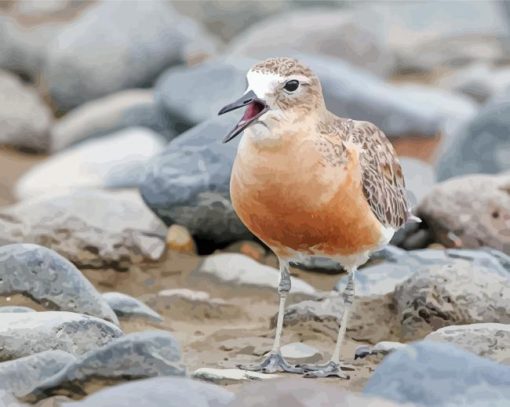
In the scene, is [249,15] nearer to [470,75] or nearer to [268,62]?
[470,75]

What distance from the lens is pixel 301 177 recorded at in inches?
200

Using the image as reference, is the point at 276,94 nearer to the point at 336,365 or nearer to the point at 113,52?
the point at 336,365

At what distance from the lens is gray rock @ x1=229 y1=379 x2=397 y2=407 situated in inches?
169

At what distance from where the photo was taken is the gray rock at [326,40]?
596 inches

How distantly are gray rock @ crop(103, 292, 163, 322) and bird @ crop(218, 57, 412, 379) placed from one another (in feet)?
3.66

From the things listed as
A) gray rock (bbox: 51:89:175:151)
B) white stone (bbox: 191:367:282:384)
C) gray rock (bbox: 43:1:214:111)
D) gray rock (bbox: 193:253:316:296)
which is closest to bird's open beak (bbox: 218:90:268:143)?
white stone (bbox: 191:367:282:384)

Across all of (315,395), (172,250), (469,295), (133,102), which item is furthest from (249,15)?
(315,395)

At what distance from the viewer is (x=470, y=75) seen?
635 inches

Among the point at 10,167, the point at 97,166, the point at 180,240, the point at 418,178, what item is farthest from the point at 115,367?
the point at 10,167

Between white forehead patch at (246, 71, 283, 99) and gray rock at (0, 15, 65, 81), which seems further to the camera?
gray rock at (0, 15, 65, 81)

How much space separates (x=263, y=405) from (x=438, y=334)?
1298 millimetres

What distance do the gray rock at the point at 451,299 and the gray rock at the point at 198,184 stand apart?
5.82ft

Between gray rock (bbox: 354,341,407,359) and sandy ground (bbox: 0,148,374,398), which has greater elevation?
gray rock (bbox: 354,341,407,359)

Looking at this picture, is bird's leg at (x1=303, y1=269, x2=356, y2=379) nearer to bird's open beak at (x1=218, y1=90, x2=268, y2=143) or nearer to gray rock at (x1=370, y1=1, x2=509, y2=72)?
bird's open beak at (x1=218, y1=90, x2=268, y2=143)
